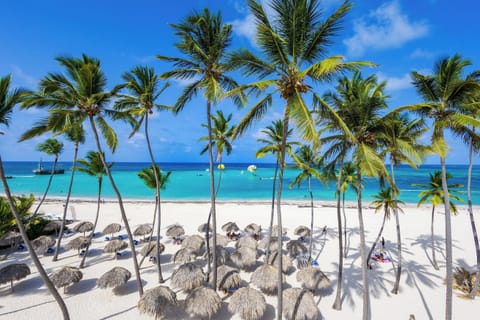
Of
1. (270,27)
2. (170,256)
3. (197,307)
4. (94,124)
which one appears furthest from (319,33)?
(170,256)

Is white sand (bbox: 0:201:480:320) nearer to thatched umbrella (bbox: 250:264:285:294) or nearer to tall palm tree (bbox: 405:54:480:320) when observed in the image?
thatched umbrella (bbox: 250:264:285:294)

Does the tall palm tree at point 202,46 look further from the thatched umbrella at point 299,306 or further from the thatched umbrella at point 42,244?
the thatched umbrella at point 42,244

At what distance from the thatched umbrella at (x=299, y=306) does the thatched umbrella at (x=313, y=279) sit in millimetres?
1517

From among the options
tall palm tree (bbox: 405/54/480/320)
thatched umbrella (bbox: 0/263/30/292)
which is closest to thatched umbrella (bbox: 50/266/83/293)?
thatched umbrella (bbox: 0/263/30/292)

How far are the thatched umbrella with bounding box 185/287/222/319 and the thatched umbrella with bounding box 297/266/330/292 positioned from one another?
4.28 m

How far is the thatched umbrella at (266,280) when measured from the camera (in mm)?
9273

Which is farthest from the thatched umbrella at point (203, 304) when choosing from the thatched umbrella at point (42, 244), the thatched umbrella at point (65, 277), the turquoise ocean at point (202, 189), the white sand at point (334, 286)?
the turquoise ocean at point (202, 189)

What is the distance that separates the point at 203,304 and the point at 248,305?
168cm

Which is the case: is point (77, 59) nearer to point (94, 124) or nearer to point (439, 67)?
point (94, 124)

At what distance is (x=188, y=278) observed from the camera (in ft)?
30.5

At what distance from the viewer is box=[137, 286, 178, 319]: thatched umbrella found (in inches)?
297

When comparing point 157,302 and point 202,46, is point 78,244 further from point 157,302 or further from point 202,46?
point 202,46

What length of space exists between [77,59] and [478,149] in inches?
641

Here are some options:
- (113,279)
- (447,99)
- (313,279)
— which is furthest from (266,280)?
(447,99)
